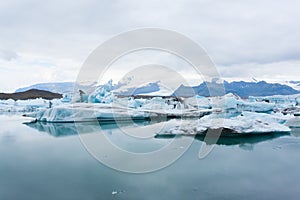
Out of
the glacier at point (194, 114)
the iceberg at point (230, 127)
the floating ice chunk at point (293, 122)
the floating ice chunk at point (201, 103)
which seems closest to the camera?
the iceberg at point (230, 127)

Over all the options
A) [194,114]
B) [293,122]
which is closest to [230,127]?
[293,122]

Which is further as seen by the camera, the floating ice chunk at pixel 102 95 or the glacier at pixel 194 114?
the floating ice chunk at pixel 102 95

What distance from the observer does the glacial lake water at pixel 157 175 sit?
12.5 feet

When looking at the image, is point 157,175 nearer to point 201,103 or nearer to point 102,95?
point 102,95

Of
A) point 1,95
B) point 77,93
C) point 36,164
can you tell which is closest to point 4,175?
point 36,164

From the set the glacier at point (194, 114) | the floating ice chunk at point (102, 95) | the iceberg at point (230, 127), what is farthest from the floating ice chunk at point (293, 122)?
the floating ice chunk at point (102, 95)

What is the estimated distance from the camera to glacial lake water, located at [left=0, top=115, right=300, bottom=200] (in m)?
3.82

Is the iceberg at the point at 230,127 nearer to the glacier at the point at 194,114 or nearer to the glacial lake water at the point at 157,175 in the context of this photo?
the glacier at the point at 194,114

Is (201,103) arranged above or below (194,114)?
above

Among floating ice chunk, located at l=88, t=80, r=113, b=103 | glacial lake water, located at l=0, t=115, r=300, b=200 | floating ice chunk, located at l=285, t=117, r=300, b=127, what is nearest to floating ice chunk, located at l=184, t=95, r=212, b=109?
floating ice chunk, located at l=88, t=80, r=113, b=103

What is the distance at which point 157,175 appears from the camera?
4.72 metres

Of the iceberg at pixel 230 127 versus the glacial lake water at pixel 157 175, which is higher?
the iceberg at pixel 230 127

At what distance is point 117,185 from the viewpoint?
4188 mm

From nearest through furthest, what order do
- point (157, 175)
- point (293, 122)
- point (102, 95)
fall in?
point (157, 175)
point (293, 122)
point (102, 95)
